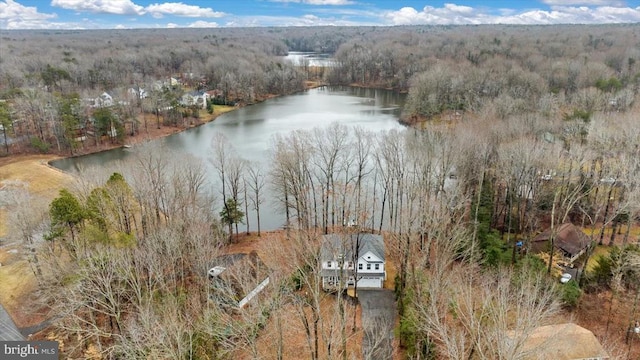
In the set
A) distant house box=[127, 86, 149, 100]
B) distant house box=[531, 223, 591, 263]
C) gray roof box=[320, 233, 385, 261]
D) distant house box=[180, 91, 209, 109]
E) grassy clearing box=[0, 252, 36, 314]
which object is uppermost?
distant house box=[127, 86, 149, 100]

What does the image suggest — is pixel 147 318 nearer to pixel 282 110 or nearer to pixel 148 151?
pixel 148 151

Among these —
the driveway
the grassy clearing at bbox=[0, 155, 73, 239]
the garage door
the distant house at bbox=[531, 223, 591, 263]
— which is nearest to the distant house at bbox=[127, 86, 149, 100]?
A: the grassy clearing at bbox=[0, 155, 73, 239]

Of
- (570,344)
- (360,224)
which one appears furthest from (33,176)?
(570,344)

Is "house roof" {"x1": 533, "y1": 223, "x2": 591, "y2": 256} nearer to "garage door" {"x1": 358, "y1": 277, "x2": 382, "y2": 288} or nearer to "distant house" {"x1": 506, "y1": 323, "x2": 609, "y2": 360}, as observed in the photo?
"distant house" {"x1": 506, "y1": 323, "x2": 609, "y2": 360}

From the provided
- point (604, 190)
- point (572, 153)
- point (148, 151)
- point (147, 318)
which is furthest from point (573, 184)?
point (148, 151)

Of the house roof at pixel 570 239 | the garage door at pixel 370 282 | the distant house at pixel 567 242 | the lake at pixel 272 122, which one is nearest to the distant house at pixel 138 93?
the lake at pixel 272 122

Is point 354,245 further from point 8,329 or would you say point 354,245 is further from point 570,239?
point 8,329
